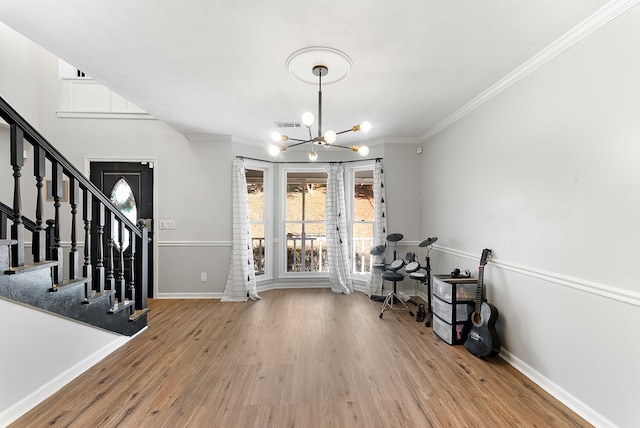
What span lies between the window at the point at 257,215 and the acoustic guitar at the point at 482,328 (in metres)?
3.30

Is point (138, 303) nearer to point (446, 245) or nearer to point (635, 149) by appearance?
point (446, 245)

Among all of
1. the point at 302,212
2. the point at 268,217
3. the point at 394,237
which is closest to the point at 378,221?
the point at 394,237

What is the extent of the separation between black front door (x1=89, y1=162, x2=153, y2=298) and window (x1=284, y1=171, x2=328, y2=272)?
2.15 metres

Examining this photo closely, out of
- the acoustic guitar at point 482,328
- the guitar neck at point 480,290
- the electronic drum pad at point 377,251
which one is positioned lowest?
the acoustic guitar at point 482,328

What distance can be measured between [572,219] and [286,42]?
234cm

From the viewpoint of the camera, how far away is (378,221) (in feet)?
14.7

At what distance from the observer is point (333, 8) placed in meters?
1.67

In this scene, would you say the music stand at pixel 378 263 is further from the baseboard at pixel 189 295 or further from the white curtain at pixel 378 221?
the baseboard at pixel 189 295

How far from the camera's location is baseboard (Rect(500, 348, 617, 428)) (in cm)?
173

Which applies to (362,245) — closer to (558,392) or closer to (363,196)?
(363,196)

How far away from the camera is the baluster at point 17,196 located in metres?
1.79

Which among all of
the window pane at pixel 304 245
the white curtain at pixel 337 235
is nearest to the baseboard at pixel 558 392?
the white curtain at pixel 337 235

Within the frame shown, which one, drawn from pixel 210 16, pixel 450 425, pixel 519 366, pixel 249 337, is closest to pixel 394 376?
pixel 450 425

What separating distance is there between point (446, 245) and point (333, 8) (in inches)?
118
